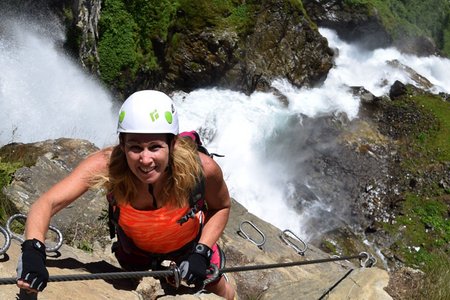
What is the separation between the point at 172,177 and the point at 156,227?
1.13 ft

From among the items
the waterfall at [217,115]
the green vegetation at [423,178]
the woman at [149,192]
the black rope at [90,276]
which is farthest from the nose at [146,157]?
the green vegetation at [423,178]

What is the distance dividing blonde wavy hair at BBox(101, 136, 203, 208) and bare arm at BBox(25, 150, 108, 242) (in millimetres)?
87

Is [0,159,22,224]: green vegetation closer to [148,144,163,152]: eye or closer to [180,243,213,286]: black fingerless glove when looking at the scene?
[180,243,213,286]: black fingerless glove

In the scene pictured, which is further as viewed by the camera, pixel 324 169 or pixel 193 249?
pixel 324 169

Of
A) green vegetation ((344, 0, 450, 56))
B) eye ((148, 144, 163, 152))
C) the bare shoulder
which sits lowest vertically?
green vegetation ((344, 0, 450, 56))

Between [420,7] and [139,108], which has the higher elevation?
[139,108]

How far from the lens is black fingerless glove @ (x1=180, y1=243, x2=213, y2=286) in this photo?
9.14 feet

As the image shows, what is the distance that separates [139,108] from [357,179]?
16.6 meters

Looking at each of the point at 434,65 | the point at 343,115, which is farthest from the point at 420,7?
the point at 343,115

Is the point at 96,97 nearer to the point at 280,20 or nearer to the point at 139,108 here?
the point at 280,20

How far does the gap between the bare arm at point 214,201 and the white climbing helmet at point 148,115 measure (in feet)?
1.15

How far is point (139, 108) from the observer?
2.57 metres

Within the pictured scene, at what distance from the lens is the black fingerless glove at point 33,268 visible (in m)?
2.25

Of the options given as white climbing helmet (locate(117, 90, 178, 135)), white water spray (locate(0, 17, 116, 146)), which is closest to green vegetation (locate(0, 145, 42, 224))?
white climbing helmet (locate(117, 90, 178, 135))
